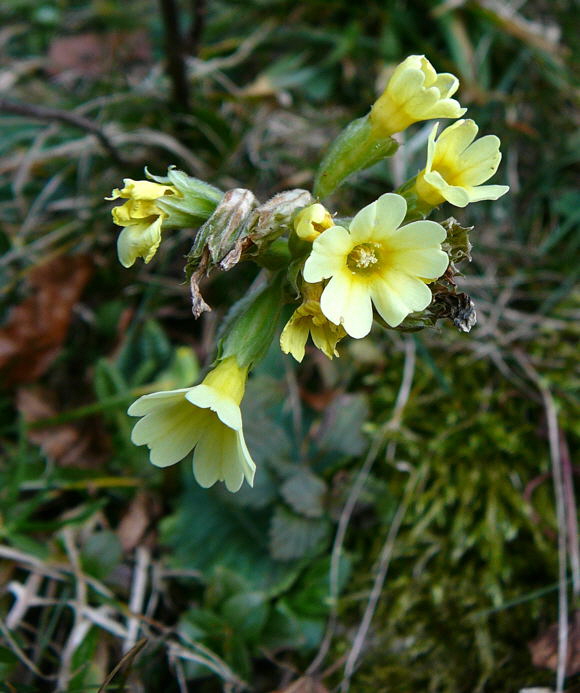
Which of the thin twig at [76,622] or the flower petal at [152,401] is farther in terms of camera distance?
the thin twig at [76,622]

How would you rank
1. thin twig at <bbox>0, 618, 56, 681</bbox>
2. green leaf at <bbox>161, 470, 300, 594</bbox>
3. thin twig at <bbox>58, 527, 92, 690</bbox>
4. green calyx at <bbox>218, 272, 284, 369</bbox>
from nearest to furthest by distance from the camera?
green calyx at <bbox>218, 272, 284, 369</bbox>, thin twig at <bbox>0, 618, 56, 681</bbox>, thin twig at <bbox>58, 527, 92, 690</bbox>, green leaf at <bbox>161, 470, 300, 594</bbox>

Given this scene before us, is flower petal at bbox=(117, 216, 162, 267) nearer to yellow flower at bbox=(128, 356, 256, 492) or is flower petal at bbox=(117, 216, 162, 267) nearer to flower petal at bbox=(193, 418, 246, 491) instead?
yellow flower at bbox=(128, 356, 256, 492)

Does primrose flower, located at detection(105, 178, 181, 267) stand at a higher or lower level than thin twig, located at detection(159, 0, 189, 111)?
higher

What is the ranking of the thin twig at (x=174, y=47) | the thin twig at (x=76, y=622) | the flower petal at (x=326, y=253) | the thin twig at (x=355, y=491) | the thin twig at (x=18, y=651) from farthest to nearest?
the thin twig at (x=174, y=47)
the thin twig at (x=355, y=491)
the thin twig at (x=76, y=622)
the thin twig at (x=18, y=651)
the flower petal at (x=326, y=253)

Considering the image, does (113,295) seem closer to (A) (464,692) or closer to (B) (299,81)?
(B) (299,81)

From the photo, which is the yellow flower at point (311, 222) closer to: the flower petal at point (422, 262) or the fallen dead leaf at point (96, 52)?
the flower petal at point (422, 262)

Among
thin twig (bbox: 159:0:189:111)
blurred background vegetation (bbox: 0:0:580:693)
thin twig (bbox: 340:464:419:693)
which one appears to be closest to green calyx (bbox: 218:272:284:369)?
blurred background vegetation (bbox: 0:0:580:693)

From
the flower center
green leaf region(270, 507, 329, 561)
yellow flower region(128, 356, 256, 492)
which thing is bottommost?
green leaf region(270, 507, 329, 561)

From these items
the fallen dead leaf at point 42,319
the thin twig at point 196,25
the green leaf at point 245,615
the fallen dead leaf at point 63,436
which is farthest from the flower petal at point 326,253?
the thin twig at point 196,25
